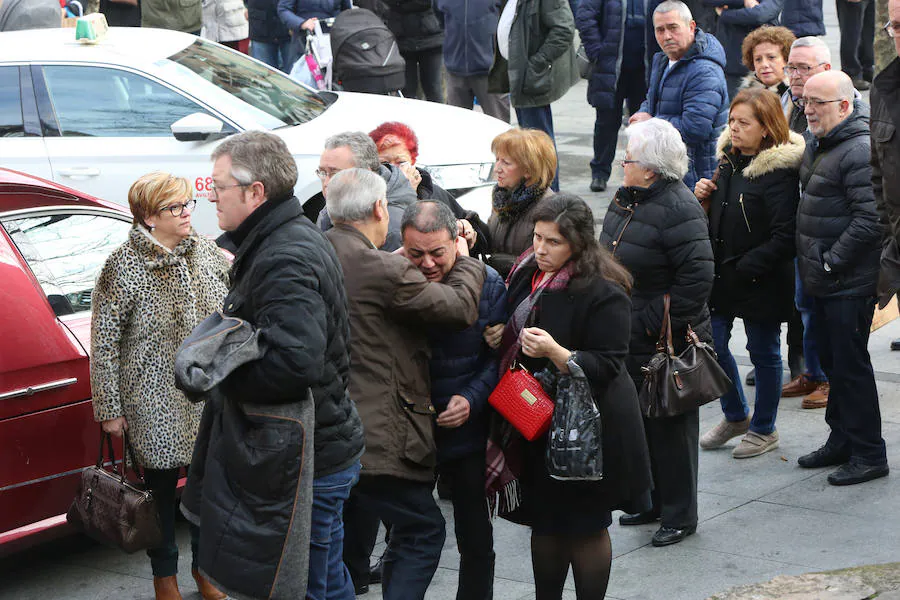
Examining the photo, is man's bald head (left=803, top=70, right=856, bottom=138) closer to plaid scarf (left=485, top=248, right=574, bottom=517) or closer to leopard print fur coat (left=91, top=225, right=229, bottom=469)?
plaid scarf (left=485, top=248, right=574, bottom=517)

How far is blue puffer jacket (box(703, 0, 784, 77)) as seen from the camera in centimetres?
1071

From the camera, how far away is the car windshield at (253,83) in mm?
8765

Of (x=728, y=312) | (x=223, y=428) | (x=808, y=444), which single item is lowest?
(x=808, y=444)

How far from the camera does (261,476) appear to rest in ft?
12.2

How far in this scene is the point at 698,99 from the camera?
7.99 meters

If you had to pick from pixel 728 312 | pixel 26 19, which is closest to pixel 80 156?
pixel 26 19

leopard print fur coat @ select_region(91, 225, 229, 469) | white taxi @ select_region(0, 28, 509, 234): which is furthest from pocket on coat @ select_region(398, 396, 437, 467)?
white taxi @ select_region(0, 28, 509, 234)

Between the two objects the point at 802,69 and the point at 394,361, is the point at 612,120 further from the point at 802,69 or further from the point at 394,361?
the point at 394,361

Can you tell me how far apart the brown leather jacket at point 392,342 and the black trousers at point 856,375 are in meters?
2.24

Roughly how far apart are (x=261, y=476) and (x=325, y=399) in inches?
12.9

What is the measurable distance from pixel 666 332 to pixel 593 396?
3.73ft

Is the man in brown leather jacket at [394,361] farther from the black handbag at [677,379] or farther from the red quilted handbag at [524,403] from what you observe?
the black handbag at [677,379]

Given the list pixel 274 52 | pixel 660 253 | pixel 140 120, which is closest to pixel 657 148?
pixel 660 253

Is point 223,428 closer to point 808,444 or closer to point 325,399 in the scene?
point 325,399
